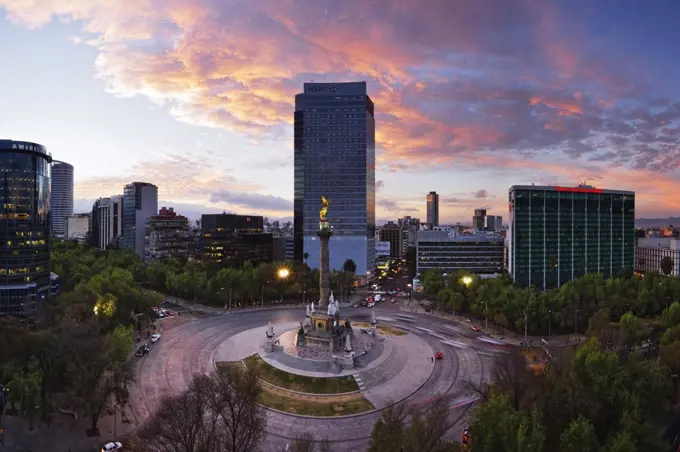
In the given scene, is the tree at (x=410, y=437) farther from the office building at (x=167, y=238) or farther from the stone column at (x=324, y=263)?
the office building at (x=167, y=238)

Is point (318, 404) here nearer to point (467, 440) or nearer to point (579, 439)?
point (467, 440)

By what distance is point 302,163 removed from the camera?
490 ft

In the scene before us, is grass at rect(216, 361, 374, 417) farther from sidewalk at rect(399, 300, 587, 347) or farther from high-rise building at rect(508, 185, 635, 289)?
high-rise building at rect(508, 185, 635, 289)

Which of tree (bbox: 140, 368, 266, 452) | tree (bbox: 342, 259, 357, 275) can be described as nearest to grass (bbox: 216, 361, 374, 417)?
tree (bbox: 140, 368, 266, 452)

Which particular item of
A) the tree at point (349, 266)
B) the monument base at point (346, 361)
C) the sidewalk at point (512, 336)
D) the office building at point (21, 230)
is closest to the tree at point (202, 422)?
the monument base at point (346, 361)

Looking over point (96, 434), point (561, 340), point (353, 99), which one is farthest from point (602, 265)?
point (96, 434)

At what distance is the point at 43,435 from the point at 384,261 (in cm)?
15404

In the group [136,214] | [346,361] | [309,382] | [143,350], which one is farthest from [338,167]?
[136,214]

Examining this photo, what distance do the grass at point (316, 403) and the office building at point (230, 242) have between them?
101 m

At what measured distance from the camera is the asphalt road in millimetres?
41750

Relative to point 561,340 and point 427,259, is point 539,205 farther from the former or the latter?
point 561,340

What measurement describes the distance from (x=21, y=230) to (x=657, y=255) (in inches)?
7980

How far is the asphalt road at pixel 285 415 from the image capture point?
4175cm

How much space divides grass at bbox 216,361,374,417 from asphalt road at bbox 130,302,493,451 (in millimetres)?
1409
